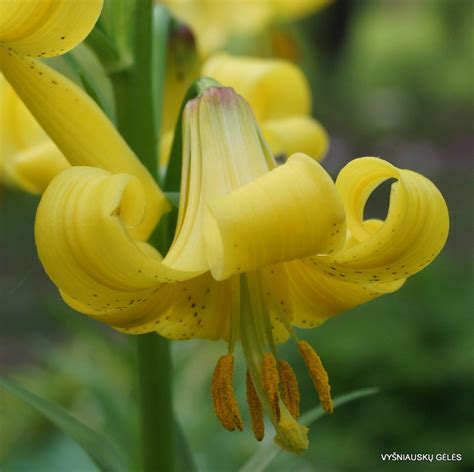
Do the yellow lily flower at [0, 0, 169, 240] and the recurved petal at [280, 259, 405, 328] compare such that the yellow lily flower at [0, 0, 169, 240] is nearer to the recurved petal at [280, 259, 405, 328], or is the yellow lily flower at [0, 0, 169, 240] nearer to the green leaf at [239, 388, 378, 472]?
the recurved petal at [280, 259, 405, 328]

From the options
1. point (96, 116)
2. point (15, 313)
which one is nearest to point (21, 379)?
point (15, 313)

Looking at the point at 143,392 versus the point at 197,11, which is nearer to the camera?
the point at 143,392

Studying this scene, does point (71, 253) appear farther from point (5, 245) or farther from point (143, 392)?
point (5, 245)

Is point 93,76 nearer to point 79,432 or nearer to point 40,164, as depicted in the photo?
point 40,164

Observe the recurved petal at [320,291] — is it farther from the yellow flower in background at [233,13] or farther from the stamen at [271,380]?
the yellow flower in background at [233,13]

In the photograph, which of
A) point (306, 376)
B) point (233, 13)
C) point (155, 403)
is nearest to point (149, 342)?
point (155, 403)

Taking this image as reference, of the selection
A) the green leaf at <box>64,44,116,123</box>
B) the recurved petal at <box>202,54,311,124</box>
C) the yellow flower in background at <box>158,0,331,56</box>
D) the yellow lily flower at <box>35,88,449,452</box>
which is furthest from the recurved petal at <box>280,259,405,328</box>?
the yellow flower in background at <box>158,0,331,56</box>

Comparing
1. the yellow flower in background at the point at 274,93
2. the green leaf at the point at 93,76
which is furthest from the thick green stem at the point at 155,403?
the yellow flower in background at the point at 274,93
